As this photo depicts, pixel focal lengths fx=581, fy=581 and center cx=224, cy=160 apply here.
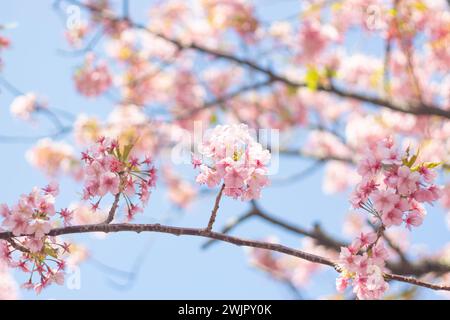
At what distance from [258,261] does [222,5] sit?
15.4ft

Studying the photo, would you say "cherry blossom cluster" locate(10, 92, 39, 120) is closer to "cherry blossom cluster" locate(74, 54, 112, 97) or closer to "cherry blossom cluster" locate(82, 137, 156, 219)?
"cherry blossom cluster" locate(74, 54, 112, 97)

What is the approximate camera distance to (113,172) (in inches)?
101

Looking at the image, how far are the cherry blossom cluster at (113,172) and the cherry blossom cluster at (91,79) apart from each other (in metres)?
6.23

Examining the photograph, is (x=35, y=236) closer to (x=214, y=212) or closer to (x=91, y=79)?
(x=214, y=212)

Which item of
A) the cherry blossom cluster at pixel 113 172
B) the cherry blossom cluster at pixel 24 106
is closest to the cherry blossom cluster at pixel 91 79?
the cherry blossom cluster at pixel 24 106

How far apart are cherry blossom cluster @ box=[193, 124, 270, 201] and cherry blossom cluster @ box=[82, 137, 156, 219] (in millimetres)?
274

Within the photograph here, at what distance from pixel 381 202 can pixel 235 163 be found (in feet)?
2.10

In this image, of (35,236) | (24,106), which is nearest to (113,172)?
(35,236)

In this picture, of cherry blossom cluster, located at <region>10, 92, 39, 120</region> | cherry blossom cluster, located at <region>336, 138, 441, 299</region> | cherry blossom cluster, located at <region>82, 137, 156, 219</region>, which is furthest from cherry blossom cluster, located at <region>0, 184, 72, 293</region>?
cherry blossom cluster, located at <region>10, 92, 39, 120</region>

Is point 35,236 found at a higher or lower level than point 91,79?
lower

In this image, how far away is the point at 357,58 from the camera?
11.2 meters

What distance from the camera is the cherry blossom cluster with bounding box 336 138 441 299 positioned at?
245 cm

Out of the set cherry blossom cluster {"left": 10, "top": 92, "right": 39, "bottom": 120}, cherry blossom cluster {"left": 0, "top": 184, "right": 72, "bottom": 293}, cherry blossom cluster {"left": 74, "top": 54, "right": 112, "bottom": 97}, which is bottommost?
cherry blossom cluster {"left": 0, "top": 184, "right": 72, "bottom": 293}
